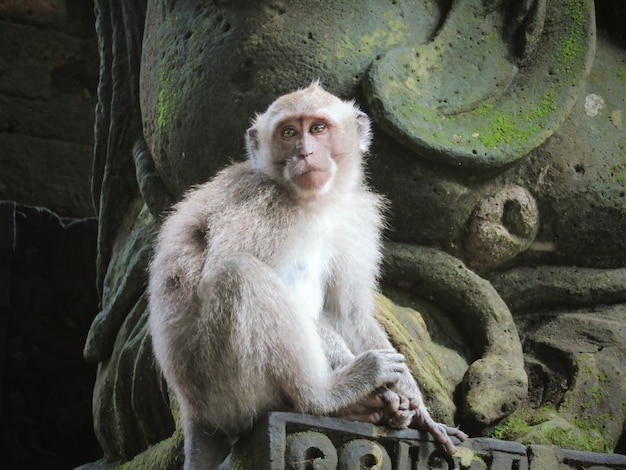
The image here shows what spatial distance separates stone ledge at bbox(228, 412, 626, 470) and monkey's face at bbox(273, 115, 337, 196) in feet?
2.83

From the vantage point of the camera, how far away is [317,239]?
4.43 meters

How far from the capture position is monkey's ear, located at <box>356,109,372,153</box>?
4.70m

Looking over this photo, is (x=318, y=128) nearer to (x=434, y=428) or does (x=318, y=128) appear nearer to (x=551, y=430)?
(x=434, y=428)

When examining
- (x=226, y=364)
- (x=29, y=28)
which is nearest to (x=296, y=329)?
(x=226, y=364)

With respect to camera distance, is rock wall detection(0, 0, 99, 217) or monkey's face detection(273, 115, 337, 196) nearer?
monkey's face detection(273, 115, 337, 196)

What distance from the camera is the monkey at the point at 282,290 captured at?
158 inches

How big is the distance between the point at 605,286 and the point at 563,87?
84cm

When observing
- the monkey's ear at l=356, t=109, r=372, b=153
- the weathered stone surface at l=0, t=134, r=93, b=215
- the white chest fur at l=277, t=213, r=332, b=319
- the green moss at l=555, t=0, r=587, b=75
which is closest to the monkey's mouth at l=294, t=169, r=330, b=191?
the white chest fur at l=277, t=213, r=332, b=319

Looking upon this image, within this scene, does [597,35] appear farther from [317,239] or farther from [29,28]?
[29,28]

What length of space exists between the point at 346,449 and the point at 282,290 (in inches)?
21.6

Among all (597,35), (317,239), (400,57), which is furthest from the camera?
(597,35)

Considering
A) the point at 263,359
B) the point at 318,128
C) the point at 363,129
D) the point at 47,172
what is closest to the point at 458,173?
the point at 363,129

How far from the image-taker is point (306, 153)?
4395 mm

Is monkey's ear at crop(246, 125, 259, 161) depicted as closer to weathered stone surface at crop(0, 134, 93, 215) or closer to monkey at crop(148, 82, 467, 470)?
monkey at crop(148, 82, 467, 470)
